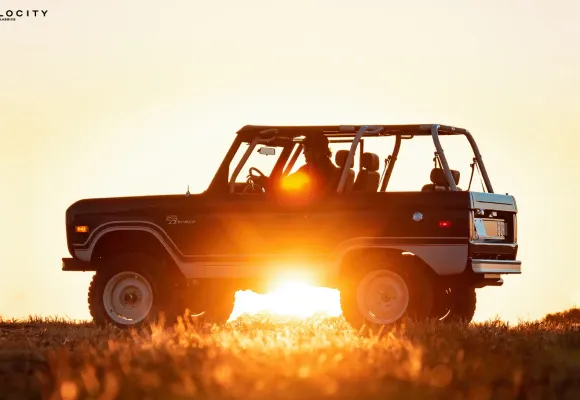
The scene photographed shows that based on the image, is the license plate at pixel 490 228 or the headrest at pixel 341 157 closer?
the license plate at pixel 490 228

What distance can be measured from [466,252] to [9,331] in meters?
5.70

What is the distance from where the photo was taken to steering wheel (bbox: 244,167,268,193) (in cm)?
1484

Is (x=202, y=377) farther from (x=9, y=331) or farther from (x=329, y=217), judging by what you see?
(x=9, y=331)

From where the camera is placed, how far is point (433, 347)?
410 inches

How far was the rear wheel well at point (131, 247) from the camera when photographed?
49.1 feet

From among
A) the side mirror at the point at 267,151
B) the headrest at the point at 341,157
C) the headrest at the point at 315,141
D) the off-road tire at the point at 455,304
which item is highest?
the headrest at the point at 315,141

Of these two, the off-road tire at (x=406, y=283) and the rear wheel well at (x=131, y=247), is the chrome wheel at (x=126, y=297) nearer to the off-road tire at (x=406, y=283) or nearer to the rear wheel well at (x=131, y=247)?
the rear wheel well at (x=131, y=247)

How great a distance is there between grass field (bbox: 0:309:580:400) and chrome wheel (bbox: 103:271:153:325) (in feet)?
10.6

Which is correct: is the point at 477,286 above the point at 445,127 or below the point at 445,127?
below

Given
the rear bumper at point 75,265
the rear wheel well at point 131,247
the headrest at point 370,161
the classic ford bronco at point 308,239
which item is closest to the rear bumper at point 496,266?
the classic ford bronco at point 308,239

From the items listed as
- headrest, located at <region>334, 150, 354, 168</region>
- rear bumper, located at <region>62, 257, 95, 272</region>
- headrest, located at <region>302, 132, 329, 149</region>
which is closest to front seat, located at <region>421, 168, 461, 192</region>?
headrest, located at <region>334, 150, 354, 168</region>

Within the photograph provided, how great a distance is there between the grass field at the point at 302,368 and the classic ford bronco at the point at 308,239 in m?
2.09

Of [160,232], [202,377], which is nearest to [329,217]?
[160,232]

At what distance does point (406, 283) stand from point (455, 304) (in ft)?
5.30
